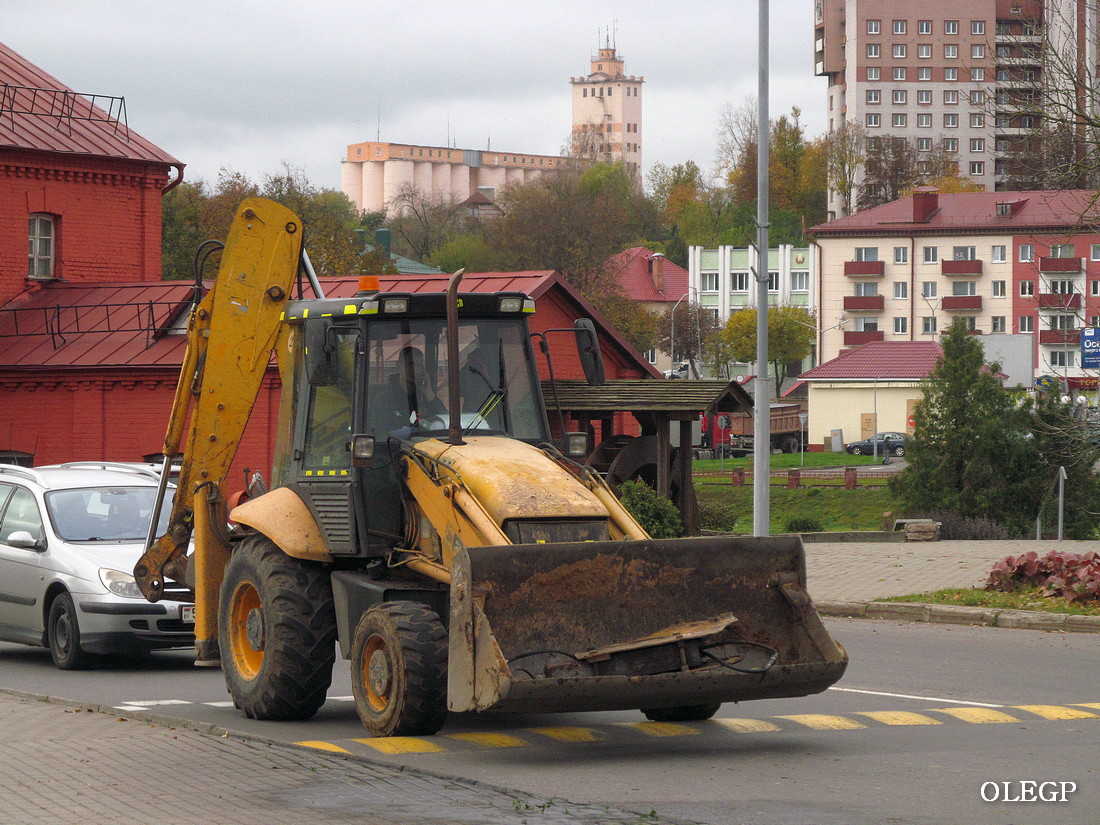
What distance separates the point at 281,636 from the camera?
10.1 meters

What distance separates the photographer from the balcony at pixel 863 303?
3937 inches

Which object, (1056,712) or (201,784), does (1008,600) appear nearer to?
(1056,712)

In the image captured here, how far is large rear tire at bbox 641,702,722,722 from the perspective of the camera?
10.3 meters

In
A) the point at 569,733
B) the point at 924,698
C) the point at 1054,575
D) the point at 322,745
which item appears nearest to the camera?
the point at 322,745

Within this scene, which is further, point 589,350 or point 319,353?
point 589,350

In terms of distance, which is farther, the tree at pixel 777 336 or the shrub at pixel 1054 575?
the tree at pixel 777 336

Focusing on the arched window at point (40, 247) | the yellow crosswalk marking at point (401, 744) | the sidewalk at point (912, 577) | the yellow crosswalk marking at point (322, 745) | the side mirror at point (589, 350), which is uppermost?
the arched window at point (40, 247)

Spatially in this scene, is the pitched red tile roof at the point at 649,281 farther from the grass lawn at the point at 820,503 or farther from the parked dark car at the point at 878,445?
the grass lawn at the point at 820,503

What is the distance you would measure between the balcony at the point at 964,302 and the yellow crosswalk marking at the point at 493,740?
9224 cm

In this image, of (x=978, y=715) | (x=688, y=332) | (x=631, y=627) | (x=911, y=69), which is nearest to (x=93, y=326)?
(x=978, y=715)

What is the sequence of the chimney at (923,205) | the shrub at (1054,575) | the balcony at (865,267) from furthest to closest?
the balcony at (865,267)
the chimney at (923,205)
the shrub at (1054,575)

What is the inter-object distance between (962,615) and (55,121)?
96.5ft

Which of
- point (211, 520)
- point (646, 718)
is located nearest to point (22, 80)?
point (211, 520)

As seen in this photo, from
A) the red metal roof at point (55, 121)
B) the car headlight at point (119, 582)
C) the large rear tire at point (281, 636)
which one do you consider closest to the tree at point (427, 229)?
the red metal roof at point (55, 121)
